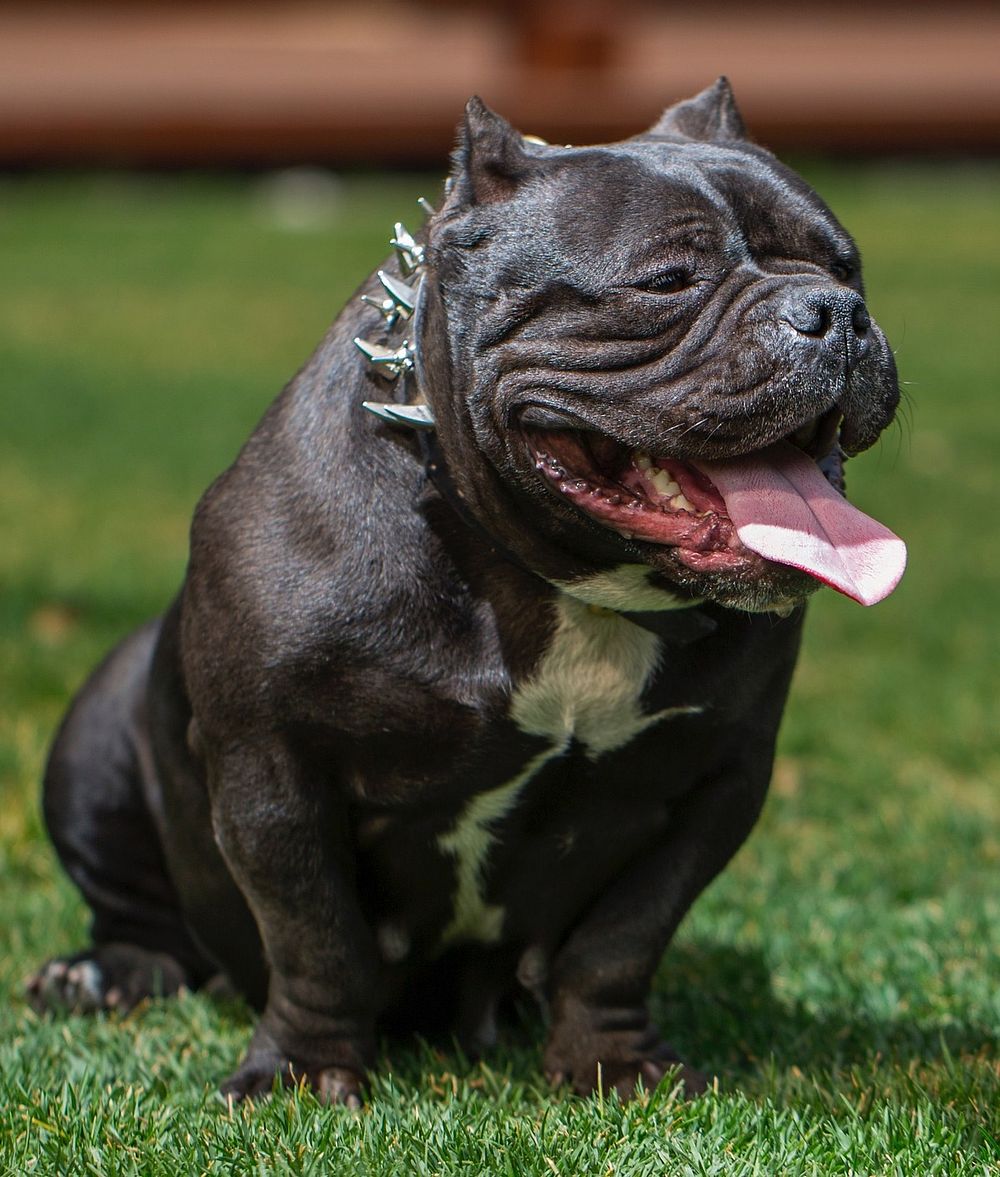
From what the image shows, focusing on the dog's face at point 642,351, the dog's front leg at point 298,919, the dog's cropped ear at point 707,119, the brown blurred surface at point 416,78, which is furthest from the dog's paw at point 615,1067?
the brown blurred surface at point 416,78

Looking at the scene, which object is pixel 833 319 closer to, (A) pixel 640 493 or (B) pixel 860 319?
(B) pixel 860 319

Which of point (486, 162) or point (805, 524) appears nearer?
point (805, 524)

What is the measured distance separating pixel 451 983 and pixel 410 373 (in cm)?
128

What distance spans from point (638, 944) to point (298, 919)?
0.64m

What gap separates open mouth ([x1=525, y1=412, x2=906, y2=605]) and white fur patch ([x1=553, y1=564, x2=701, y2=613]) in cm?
15

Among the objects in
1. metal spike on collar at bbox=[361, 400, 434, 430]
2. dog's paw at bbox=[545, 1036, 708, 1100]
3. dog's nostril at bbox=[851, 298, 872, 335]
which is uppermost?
dog's nostril at bbox=[851, 298, 872, 335]

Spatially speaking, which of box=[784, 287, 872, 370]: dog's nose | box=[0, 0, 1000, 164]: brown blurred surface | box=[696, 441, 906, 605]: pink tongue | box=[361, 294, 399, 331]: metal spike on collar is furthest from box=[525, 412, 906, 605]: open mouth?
box=[0, 0, 1000, 164]: brown blurred surface

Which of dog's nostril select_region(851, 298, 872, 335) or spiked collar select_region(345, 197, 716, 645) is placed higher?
dog's nostril select_region(851, 298, 872, 335)

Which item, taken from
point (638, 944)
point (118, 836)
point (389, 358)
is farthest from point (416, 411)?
point (118, 836)

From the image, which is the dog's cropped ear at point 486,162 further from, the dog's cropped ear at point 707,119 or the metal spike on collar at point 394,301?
the dog's cropped ear at point 707,119

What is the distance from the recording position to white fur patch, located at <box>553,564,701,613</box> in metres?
3.21

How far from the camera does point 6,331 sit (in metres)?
12.8

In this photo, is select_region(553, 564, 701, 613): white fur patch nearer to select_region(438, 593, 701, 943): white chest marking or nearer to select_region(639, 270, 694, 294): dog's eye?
select_region(438, 593, 701, 943): white chest marking

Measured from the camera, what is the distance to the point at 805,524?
9.86 feet
